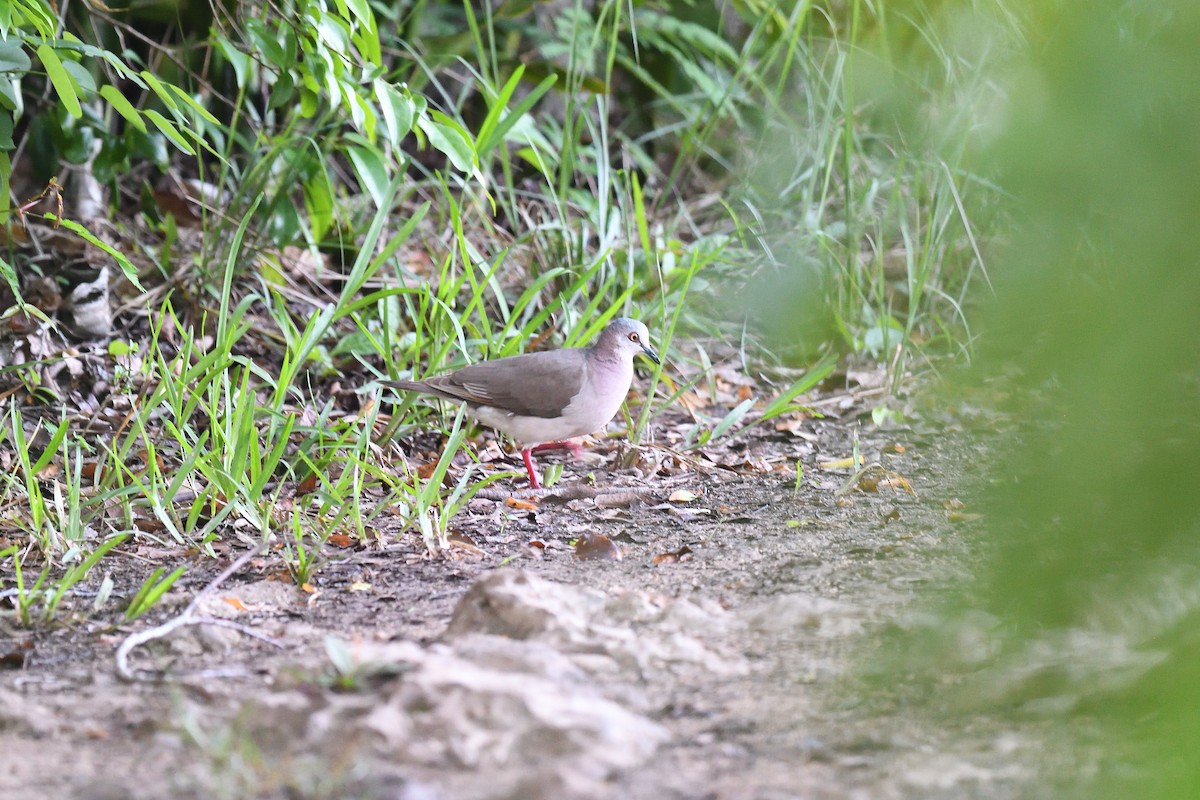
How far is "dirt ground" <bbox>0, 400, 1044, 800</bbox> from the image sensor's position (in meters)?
1.40

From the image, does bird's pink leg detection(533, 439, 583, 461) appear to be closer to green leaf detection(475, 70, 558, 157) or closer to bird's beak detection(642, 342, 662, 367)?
bird's beak detection(642, 342, 662, 367)

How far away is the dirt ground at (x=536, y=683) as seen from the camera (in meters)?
1.40

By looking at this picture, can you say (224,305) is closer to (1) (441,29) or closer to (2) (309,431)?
(2) (309,431)

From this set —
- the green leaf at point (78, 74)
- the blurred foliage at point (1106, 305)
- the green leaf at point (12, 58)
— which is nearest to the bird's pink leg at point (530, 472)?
the green leaf at point (78, 74)

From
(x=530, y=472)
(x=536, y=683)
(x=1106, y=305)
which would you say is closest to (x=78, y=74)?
(x=530, y=472)

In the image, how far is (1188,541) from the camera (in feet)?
2.43

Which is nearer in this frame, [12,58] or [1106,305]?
[1106,305]

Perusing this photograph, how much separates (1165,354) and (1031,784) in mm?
803

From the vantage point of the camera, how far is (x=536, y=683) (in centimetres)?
160

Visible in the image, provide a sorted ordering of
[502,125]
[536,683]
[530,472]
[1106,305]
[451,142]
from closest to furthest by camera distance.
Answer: [1106,305], [536,683], [451,142], [530,472], [502,125]

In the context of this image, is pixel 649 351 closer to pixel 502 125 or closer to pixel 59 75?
pixel 502 125

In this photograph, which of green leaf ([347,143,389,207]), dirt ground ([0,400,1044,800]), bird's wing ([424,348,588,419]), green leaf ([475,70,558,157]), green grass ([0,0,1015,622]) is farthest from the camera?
green leaf ([475,70,558,157])

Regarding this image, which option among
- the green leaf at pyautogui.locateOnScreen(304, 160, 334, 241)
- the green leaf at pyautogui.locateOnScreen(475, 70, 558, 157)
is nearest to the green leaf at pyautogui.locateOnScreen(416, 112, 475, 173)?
the green leaf at pyautogui.locateOnScreen(475, 70, 558, 157)

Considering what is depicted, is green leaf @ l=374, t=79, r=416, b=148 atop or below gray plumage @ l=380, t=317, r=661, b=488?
atop
